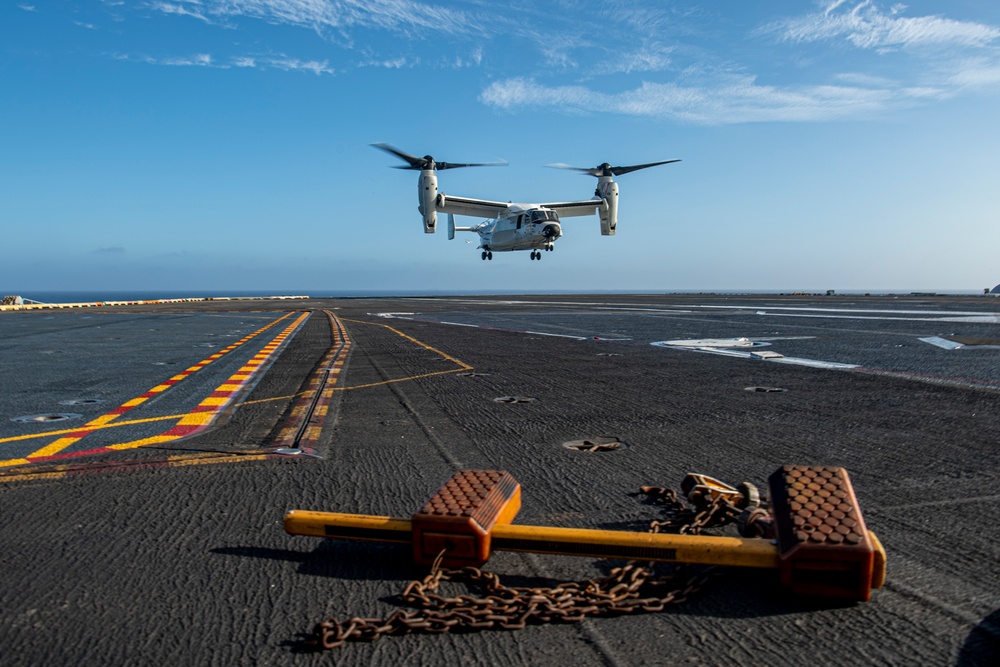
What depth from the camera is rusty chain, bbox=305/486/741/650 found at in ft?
8.02

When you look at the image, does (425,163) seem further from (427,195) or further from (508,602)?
(508,602)

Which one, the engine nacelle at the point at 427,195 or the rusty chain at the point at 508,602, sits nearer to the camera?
the rusty chain at the point at 508,602

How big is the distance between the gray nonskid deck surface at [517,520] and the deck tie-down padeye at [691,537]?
13 cm

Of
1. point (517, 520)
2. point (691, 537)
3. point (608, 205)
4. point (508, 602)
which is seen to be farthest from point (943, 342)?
point (608, 205)

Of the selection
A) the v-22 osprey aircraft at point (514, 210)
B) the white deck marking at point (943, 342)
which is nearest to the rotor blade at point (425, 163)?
the v-22 osprey aircraft at point (514, 210)

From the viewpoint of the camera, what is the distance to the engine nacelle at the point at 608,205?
2074 inches

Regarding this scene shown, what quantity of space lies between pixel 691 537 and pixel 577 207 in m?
52.0

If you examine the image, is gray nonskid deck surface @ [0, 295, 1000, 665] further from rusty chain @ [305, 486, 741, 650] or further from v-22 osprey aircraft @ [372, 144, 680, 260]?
v-22 osprey aircraft @ [372, 144, 680, 260]

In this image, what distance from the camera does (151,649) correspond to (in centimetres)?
234

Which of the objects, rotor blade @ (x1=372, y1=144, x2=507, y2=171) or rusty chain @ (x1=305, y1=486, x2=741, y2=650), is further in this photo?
rotor blade @ (x1=372, y1=144, x2=507, y2=171)

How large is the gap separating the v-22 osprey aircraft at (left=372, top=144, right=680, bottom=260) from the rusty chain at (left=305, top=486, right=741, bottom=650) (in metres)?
41.1

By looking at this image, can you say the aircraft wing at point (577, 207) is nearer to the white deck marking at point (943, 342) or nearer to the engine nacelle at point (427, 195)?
the engine nacelle at point (427, 195)

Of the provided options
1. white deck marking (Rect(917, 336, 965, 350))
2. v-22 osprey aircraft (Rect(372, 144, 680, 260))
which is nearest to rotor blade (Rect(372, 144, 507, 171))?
v-22 osprey aircraft (Rect(372, 144, 680, 260))

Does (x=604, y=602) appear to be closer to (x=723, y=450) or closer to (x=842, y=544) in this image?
(x=842, y=544)
